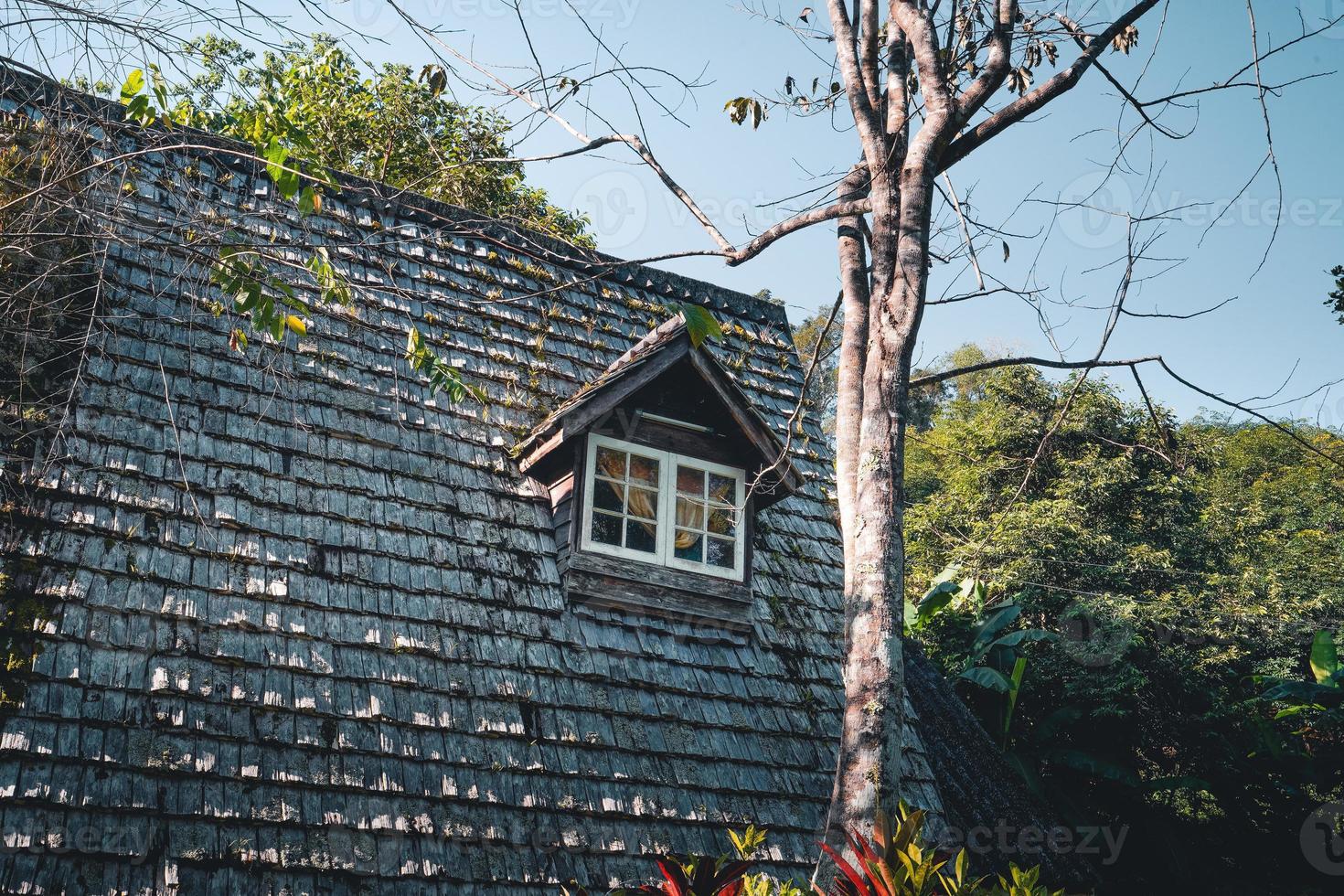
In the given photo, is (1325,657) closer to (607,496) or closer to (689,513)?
(689,513)

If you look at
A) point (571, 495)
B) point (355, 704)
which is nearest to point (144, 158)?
point (571, 495)

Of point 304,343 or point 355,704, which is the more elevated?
point 304,343

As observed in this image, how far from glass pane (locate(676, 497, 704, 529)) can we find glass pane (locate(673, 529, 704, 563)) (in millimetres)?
60

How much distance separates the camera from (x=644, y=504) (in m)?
6.93

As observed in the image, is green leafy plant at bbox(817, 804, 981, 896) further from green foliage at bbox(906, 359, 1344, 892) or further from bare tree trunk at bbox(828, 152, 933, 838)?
green foliage at bbox(906, 359, 1344, 892)

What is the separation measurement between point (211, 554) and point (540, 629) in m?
1.88

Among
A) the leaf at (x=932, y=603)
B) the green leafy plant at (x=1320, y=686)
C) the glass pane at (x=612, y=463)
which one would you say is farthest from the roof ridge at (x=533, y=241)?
the green leafy plant at (x=1320, y=686)

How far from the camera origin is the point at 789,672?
691 centimetres

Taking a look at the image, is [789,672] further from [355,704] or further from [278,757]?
[278,757]
